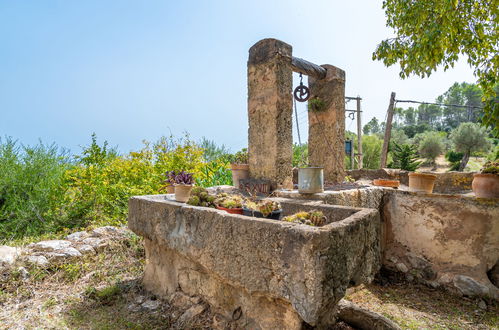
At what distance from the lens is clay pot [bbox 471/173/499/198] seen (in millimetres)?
3189

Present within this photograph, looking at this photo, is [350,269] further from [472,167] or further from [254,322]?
[472,167]

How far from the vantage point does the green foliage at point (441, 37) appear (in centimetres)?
409

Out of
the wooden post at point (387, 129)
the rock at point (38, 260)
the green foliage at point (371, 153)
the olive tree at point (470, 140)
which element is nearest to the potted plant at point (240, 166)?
the rock at point (38, 260)

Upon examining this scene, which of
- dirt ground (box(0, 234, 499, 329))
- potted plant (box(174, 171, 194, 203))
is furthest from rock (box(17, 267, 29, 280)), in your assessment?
potted plant (box(174, 171, 194, 203))

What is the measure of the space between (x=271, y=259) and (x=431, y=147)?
3068cm

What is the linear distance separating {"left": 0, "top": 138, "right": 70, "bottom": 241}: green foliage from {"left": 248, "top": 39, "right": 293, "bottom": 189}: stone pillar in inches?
145

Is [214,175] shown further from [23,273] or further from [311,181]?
[23,273]

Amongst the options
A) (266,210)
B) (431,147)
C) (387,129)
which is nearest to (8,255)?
(266,210)

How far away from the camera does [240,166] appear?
13.9 feet

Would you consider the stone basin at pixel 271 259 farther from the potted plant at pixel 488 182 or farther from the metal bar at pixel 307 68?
the metal bar at pixel 307 68

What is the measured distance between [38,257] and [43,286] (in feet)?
1.46

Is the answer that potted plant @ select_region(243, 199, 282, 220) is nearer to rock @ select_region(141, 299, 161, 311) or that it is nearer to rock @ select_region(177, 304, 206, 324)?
rock @ select_region(177, 304, 206, 324)

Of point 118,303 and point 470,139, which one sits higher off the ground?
point 470,139

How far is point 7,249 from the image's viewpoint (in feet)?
11.3
